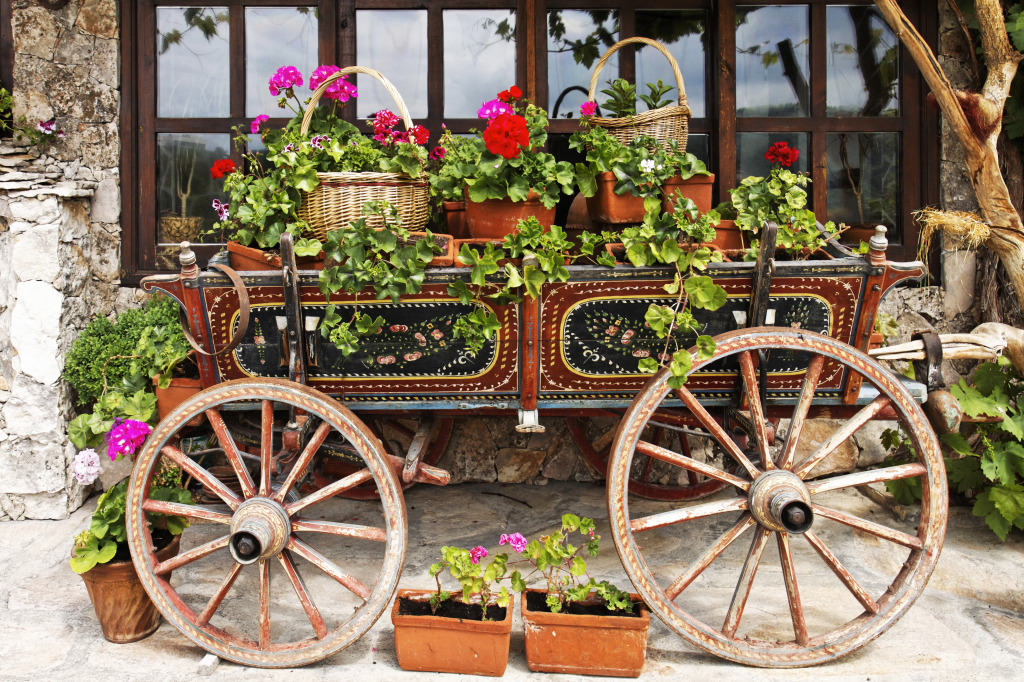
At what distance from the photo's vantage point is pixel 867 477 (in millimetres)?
2633

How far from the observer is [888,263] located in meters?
2.58

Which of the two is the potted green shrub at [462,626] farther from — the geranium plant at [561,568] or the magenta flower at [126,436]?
the magenta flower at [126,436]

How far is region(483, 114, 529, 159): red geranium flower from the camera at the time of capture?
261 cm

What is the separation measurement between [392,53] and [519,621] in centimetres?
265

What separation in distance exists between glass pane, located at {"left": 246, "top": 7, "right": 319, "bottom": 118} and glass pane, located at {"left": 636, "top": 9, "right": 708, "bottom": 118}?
1566 mm

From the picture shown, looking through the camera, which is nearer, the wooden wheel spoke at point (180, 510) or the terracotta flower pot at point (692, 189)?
the wooden wheel spoke at point (180, 510)

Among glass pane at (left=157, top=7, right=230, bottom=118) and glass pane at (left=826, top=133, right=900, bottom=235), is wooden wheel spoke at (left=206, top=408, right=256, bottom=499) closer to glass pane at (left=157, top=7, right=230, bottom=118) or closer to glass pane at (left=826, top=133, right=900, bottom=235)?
glass pane at (left=157, top=7, right=230, bottom=118)

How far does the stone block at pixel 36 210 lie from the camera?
11.4 ft

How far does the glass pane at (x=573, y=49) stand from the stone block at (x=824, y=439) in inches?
77.6

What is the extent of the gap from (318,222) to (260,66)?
154 cm

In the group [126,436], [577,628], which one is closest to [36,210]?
[126,436]

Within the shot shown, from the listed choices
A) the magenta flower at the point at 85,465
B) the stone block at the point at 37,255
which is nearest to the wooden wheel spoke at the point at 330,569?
the magenta flower at the point at 85,465

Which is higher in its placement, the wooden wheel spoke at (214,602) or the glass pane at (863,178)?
the glass pane at (863,178)

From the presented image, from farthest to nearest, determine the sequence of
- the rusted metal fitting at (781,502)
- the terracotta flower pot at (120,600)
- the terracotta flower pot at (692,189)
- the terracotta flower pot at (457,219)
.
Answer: the terracotta flower pot at (457,219) < the terracotta flower pot at (692,189) < the terracotta flower pot at (120,600) < the rusted metal fitting at (781,502)
